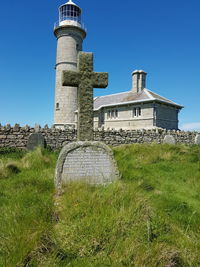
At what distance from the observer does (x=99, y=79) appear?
209 inches

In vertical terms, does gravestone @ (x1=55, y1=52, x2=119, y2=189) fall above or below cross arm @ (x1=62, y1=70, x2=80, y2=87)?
below

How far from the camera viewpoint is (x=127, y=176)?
18.2ft

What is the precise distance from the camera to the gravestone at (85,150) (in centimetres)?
468

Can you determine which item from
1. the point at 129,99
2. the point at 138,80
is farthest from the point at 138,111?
the point at 138,80

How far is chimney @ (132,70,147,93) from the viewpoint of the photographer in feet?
82.9

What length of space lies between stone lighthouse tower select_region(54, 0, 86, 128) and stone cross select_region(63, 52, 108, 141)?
19761 mm

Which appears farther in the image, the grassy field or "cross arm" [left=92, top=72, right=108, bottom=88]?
"cross arm" [left=92, top=72, right=108, bottom=88]

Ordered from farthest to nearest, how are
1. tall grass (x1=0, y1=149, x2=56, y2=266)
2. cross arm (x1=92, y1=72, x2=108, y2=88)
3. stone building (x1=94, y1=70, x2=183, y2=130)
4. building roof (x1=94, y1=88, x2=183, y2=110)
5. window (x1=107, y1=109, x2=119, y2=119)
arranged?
window (x1=107, y1=109, x2=119, y2=119) → building roof (x1=94, y1=88, x2=183, y2=110) → stone building (x1=94, y1=70, x2=183, y2=130) → cross arm (x1=92, y1=72, x2=108, y2=88) → tall grass (x1=0, y1=149, x2=56, y2=266)

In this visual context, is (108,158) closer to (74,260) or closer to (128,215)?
(128,215)

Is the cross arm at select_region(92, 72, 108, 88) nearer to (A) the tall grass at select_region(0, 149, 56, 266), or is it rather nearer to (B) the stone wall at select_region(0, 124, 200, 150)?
(A) the tall grass at select_region(0, 149, 56, 266)

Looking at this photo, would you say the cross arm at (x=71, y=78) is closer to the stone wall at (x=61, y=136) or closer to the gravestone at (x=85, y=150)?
the gravestone at (x=85, y=150)

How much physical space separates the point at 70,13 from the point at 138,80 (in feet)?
41.4

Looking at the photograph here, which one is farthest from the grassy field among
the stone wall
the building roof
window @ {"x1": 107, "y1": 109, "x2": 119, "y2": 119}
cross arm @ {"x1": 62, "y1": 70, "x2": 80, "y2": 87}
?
window @ {"x1": 107, "y1": 109, "x2": 119, "y2": 119}

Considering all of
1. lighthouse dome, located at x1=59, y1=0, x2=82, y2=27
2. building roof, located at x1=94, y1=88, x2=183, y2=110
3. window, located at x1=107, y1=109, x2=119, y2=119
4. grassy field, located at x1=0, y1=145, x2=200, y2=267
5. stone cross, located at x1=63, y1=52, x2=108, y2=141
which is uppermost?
lighthouse dome, located at x1=59, y1=0, x2=82, y2=27
